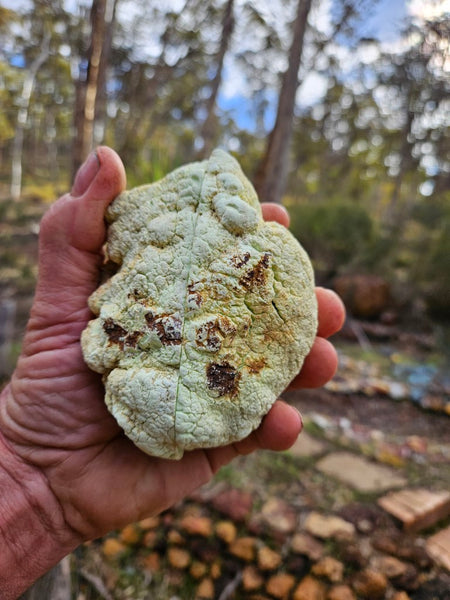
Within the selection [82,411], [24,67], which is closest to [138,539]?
[82,411]

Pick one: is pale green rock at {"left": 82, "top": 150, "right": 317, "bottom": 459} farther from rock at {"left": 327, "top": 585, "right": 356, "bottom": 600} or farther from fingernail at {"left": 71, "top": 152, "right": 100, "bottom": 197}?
rock at {"left": 327, "top": 585, "right": 356, "bottom": 600}

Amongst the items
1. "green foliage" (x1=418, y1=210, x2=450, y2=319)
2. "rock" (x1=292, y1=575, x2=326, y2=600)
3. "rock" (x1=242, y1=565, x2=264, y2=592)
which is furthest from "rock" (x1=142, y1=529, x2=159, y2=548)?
"green foliage" (x1=418, y1=210, x2=450, y2=319)

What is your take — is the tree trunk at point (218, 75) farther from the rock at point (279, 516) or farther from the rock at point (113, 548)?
the rock at point (113, 548)

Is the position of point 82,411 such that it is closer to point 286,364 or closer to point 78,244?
point 78,244

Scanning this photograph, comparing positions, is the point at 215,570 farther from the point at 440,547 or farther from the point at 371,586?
the point at 440,547

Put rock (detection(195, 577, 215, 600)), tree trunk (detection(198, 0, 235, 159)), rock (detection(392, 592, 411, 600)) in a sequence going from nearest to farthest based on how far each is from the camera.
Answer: rock (detection(392, 592, 411, 600)), rock (detection(195, 577, 215, 600)), tree trunk (detection(198, 0, 235, 159))

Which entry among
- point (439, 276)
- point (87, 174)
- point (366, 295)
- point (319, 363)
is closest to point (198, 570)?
point (319, 363)
